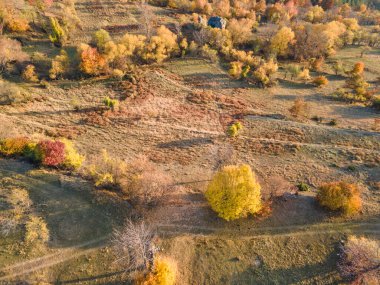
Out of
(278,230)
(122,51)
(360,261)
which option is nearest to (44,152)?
(278,230)

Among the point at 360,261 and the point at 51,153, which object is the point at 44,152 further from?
the point at 360,261

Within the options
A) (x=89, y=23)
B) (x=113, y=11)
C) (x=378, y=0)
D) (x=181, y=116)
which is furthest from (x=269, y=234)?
(x=378, y=0)

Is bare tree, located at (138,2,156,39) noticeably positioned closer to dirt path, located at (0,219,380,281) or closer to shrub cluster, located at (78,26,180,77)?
shrub cluster, located at (78,26,180,77)

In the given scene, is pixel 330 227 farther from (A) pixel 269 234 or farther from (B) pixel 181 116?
(B) pixel 181 116

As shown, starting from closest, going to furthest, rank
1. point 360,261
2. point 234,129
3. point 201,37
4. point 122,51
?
point 360,261 < point 234,129 < point 122,51 < point 201,37

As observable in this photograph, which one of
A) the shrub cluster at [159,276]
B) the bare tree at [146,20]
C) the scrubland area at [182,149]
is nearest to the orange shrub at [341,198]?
the scrubland area at [182,149]

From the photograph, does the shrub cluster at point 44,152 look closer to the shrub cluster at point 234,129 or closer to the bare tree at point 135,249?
the bare tree at point 135,249
